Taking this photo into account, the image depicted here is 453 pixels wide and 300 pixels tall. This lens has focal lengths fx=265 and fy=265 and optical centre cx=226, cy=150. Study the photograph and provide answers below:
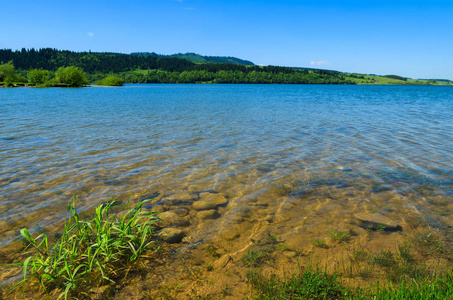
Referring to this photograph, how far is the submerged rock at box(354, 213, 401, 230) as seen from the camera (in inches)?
227

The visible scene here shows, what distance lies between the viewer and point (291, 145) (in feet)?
43.5

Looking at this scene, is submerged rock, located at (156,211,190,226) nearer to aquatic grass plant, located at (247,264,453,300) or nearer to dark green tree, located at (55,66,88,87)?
aquatic grass plant, located at (247,264,453,300)

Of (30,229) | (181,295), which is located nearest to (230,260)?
(181,295)

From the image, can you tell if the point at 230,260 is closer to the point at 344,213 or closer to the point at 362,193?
the point at 344,213

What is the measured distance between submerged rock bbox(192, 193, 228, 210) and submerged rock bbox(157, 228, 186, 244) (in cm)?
125

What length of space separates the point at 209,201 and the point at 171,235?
1915 mm

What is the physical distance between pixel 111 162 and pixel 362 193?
8.66 meters

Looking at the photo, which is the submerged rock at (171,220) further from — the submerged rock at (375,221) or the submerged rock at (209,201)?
the submerged rock at (375,221)

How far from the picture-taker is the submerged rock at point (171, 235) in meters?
5.19

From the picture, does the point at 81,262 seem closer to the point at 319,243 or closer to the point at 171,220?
the point at 171,220

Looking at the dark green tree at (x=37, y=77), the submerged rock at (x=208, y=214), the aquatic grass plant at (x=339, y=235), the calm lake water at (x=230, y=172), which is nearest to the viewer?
the aquatic grass plant at (x=339, y=235)

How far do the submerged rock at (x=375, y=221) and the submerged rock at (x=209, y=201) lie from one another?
3.26 m

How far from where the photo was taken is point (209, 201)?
7.04m

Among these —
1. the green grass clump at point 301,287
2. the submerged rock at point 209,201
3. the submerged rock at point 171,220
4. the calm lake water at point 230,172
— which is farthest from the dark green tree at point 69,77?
the green grass clump at point 301,287
